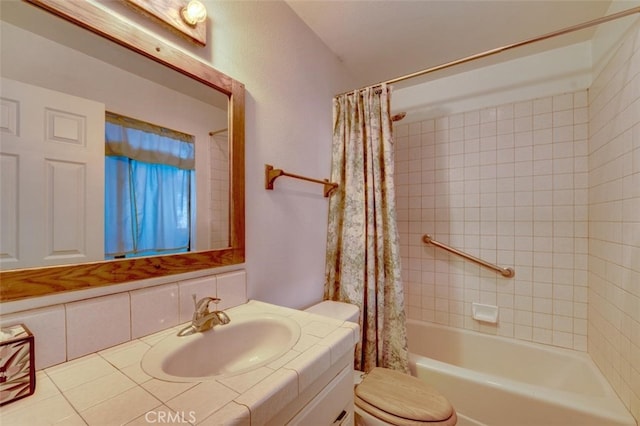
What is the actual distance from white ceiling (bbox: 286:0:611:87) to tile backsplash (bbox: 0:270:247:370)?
1479 millimetres

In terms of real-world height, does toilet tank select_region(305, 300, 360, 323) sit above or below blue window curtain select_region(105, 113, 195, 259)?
below

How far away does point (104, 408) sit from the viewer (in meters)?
0.48

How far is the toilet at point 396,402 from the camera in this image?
3.38ft

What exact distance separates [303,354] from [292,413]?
127 mm

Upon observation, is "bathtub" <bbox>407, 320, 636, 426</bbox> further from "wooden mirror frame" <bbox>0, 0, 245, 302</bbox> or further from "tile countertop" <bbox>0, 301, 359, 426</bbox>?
"wooden mirror frame" <bbox>0, 0, 245, 302</bbox>

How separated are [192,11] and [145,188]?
63 cm

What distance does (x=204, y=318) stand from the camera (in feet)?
2.78

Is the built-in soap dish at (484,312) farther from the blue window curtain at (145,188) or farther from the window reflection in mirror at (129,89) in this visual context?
the blue window curtain at (145,188)

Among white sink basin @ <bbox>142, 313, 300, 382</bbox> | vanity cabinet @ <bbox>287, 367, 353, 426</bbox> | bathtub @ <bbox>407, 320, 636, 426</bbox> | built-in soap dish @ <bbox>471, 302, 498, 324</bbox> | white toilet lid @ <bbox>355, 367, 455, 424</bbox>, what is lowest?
bathtub @ <bbox>407, 320, 636, 426</bbox>

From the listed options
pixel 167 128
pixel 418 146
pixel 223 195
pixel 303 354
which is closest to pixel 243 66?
pixel 167 128

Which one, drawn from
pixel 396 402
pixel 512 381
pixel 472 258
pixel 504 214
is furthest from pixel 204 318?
pixel 504 214

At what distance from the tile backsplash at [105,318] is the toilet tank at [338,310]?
60 centimetres

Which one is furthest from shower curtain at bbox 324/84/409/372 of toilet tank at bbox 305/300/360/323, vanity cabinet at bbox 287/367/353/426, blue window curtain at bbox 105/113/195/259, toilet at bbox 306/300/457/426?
blue window curtain at bbox 105/113/195/259

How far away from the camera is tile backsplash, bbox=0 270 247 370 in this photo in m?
0.61
